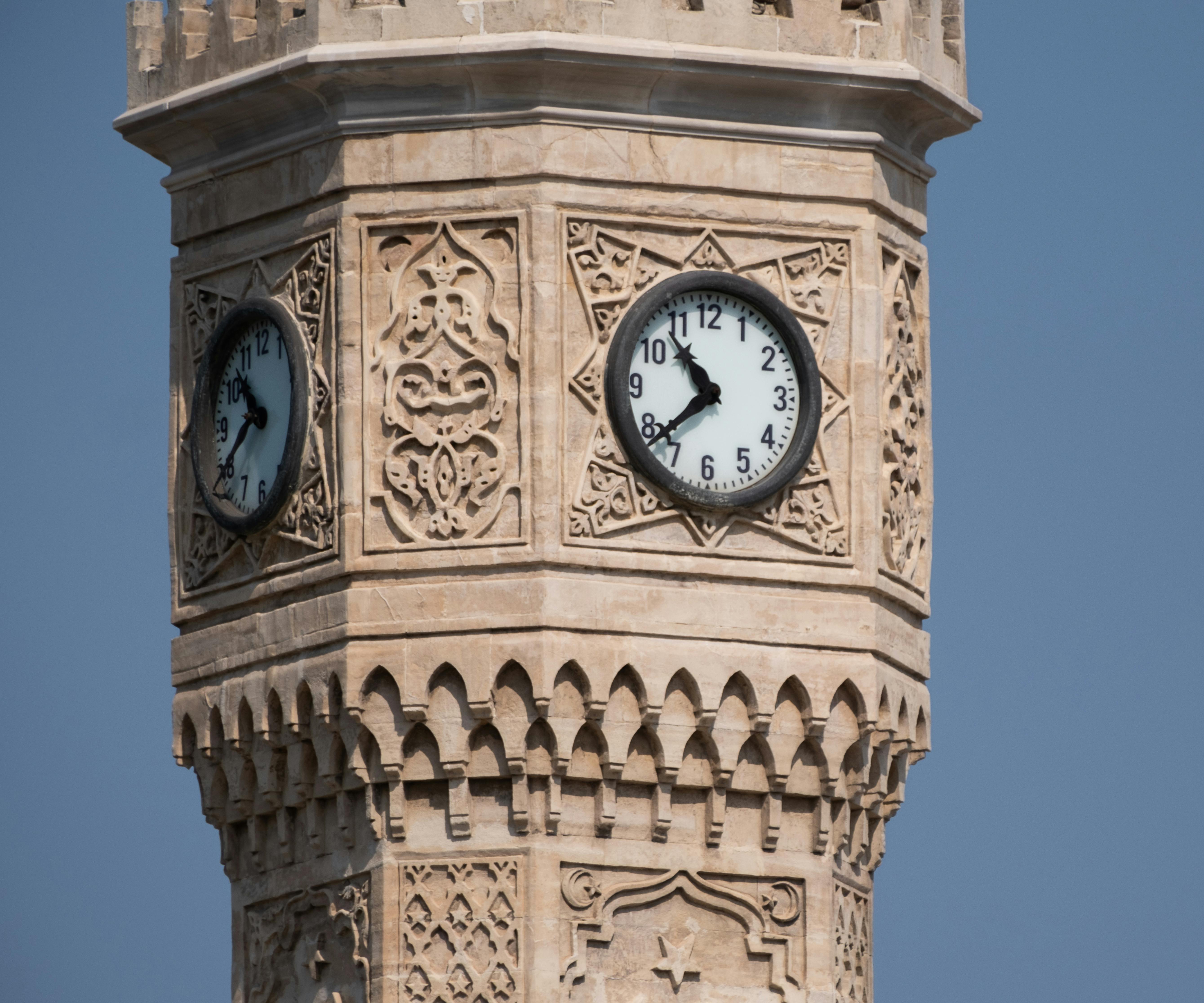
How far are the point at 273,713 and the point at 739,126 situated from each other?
17.0 ft

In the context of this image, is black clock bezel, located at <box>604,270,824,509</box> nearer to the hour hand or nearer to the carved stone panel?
the carved stone panel

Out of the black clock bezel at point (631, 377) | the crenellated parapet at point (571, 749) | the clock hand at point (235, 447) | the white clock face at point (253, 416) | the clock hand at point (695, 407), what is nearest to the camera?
the crenellated parapet at point (571, 749)

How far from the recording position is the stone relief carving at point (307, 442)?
3291cm

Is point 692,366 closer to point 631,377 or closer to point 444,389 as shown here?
point 631,377

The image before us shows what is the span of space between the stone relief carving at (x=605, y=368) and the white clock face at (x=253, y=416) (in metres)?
2.15

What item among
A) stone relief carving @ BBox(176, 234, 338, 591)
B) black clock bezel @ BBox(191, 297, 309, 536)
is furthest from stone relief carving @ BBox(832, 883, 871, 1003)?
black clock bezel @ BBox(191, 297, 309, 536)

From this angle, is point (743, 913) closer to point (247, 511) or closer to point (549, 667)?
point (549, 667)

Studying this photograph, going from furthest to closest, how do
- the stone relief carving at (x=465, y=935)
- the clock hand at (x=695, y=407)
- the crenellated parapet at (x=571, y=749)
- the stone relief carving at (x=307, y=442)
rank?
the stone relief carving at (x=307, y=442), the clock hand at (x=695, y=407), the crenellated parapet at (x=571, y=749), the stone relief carving at (x=465, y=935)

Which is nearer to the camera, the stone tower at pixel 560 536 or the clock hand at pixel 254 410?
the stone tower at pixel 560 536

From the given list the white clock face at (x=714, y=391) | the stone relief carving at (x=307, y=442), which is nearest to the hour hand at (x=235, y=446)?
the stone relief carving at (x=307, y=442)

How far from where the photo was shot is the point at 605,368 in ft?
107

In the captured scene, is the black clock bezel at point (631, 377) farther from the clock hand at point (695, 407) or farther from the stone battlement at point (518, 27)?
the stone battlement at point (518, 27)

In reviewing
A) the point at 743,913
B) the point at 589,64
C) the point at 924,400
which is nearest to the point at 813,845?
the point at 743,913

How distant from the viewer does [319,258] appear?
3316 cm
